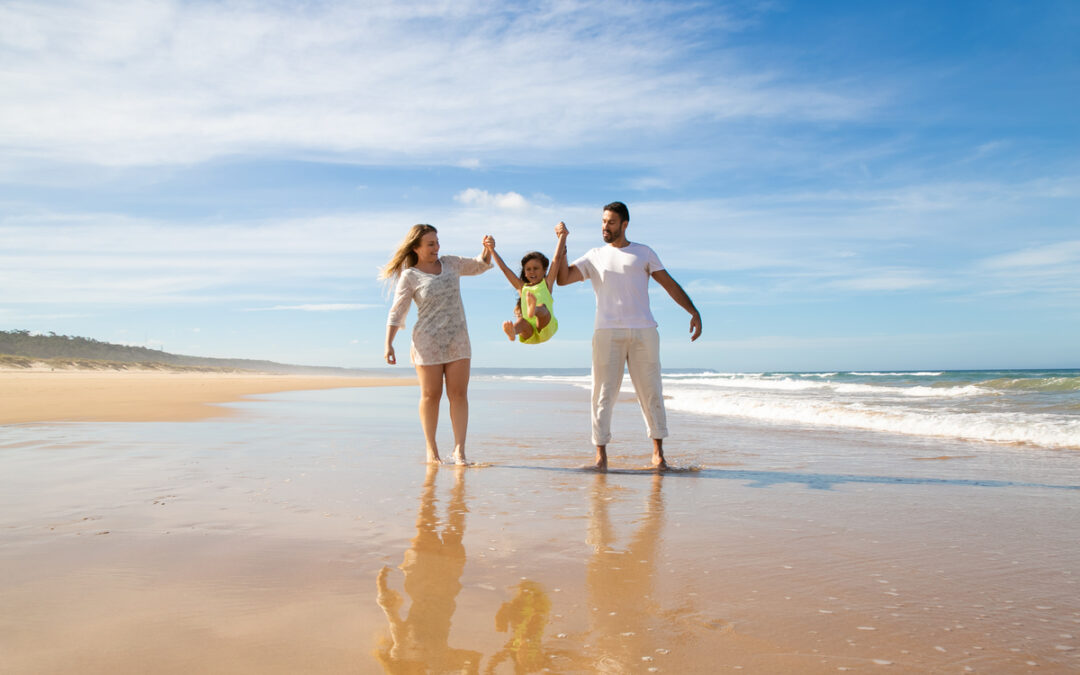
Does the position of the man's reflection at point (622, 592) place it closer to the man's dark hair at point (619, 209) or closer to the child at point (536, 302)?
the child at point (536, 302)

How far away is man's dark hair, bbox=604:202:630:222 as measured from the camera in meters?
5.36

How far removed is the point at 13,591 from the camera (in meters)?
2.36

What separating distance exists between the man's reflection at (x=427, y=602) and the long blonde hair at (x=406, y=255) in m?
2.67

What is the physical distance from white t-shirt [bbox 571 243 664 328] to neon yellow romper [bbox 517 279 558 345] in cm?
41

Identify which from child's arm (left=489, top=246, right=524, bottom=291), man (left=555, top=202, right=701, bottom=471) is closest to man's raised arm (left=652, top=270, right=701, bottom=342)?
man (left=555, top=202, right=701, bottom=471)

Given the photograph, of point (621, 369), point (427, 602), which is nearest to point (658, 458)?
point (621, 369)

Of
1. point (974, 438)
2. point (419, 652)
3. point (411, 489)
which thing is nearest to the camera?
point (419, 652)

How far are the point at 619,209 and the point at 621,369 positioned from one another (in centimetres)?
123

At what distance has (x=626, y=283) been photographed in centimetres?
535

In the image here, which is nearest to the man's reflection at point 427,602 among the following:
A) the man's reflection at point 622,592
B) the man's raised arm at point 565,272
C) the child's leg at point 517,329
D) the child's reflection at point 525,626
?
the child's reflection at point 525,626

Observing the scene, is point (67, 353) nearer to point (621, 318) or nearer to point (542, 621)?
point (621, 318)

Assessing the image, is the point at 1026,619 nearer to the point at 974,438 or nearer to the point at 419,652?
the point at 419,652

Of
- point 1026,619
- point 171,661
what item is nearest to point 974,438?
→ point 1026,619

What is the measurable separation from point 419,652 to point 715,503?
2.49 meters
